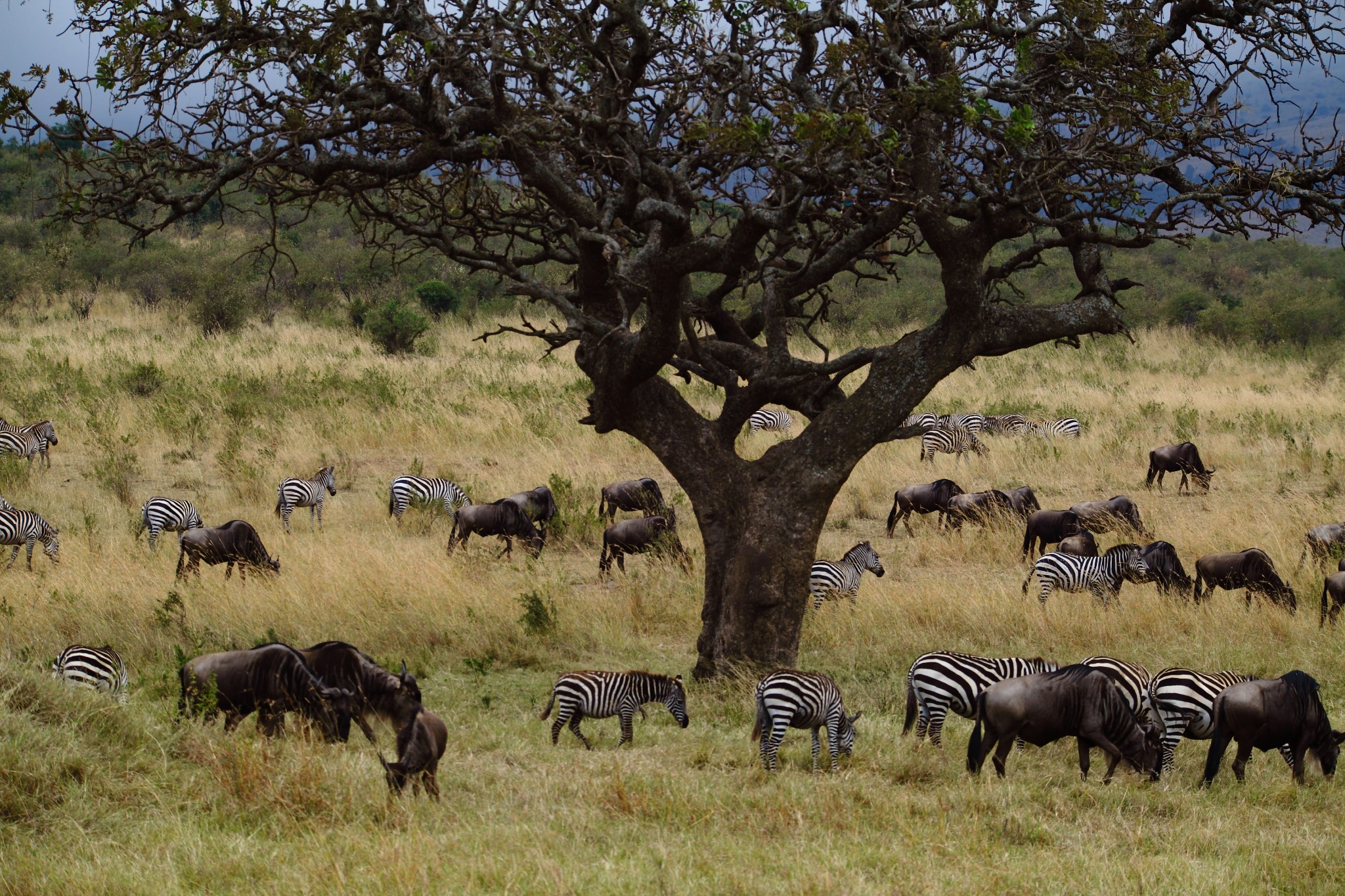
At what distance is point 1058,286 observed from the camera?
155ft

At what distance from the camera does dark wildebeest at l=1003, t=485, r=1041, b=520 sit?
14688mm

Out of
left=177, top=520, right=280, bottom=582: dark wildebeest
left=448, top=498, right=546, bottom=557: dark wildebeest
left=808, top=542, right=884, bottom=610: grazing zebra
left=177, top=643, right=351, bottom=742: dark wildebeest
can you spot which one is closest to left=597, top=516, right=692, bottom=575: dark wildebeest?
left=448, top=498, right=546, bottom=557: dark wildebeest

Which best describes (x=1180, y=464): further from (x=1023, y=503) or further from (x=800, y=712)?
(x=800, y=712)

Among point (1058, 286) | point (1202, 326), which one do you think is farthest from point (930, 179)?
point (1058, 286)

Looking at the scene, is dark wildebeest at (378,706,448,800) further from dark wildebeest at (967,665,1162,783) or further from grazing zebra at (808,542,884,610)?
grazing zebra at (808,542,884,610)

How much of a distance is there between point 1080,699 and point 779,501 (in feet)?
9.07

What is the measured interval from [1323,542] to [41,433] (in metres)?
17.4

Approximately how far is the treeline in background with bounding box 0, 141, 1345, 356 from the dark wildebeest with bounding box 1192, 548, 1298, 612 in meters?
21.4

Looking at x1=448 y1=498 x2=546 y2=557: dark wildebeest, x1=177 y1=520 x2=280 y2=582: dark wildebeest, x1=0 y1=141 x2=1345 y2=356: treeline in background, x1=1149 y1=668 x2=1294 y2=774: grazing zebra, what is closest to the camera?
x1=1149 y1=668 x2=1294 y2=774: grazing zebra

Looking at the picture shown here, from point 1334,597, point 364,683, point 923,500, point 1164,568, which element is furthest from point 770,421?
point 364,683

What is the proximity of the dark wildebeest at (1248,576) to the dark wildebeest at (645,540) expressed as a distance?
5.04 m

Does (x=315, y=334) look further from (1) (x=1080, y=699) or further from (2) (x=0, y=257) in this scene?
(1) (x=1080, y=699)

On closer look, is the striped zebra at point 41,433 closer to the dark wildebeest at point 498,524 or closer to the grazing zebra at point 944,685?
the dark wildebeest at point 498,524

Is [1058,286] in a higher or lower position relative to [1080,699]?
higher
